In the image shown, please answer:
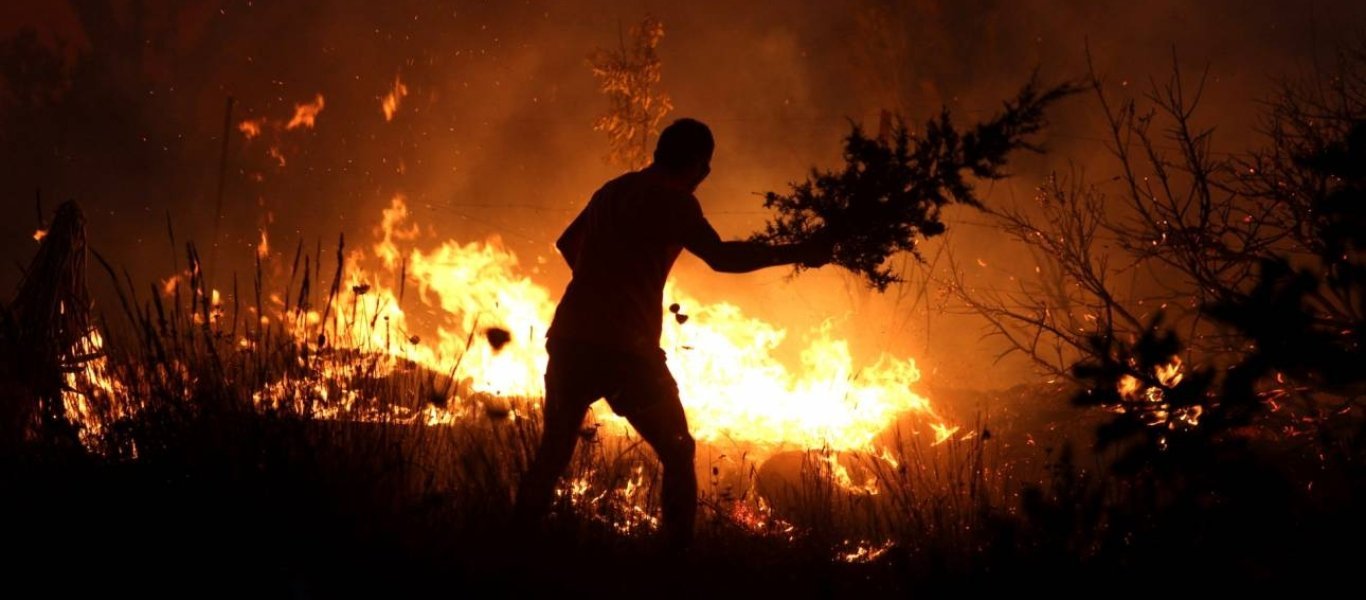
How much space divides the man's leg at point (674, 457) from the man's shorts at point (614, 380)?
1.3 inches

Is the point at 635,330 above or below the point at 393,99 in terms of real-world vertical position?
below

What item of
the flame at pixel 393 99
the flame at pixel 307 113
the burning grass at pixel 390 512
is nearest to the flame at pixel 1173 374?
the burning grass at pixel 390 512

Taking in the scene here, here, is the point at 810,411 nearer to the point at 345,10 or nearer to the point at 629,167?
the point at 629,167

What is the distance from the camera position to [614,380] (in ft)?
12.0

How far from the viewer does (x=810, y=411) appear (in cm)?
964

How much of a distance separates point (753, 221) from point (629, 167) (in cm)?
568

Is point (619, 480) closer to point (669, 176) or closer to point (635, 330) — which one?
point (635, 330)

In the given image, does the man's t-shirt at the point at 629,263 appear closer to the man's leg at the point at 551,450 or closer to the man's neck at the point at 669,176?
the man's neck at the point at 669,176

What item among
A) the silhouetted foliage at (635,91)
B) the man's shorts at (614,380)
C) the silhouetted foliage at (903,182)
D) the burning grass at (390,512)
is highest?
the silhouetted foliage at (635,91)

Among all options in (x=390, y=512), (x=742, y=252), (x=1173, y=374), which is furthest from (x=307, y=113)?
(x=1173, y=374)

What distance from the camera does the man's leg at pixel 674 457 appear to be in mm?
3590

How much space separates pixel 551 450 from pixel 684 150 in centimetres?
124

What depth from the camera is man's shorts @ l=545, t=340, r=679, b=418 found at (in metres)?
3.67

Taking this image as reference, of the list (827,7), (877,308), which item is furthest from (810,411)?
(827,7)
